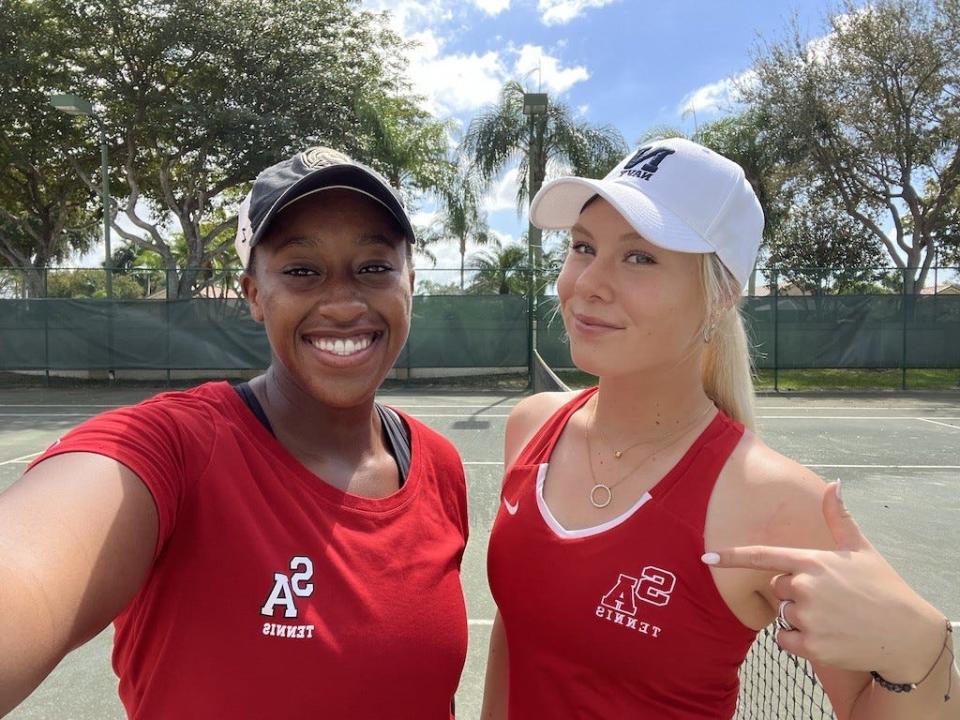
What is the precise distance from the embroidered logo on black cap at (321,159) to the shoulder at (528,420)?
103 cm

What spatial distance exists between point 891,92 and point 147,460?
25.8m

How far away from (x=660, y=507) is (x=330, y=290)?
3.08 feet

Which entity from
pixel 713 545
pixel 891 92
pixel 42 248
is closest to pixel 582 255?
pixel 713 545

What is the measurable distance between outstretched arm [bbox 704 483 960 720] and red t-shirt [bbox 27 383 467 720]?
2.29ft

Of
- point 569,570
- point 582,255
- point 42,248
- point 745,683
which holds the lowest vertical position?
point 745,683

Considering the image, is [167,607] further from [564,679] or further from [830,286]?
[830,286]

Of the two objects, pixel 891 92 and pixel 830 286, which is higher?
pixel 891 92

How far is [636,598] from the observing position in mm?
1604

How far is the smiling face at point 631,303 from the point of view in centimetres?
174

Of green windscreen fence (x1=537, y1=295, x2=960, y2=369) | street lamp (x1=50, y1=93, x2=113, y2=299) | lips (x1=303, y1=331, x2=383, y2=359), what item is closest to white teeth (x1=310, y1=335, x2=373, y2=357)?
lips (x1=303, y1=331, x2=383, y2=359)

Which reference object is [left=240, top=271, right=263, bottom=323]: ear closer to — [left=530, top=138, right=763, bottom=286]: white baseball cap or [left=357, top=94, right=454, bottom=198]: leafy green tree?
[left=530, top=138, right=763, bottom=286]: white baseball cap

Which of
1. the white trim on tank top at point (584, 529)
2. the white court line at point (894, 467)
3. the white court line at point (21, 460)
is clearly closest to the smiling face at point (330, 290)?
the white trim on tank top at point (584, 529)

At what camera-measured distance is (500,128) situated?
840 inches

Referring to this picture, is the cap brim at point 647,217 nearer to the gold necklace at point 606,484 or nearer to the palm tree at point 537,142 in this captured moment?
the gold necklace at point 606,484
